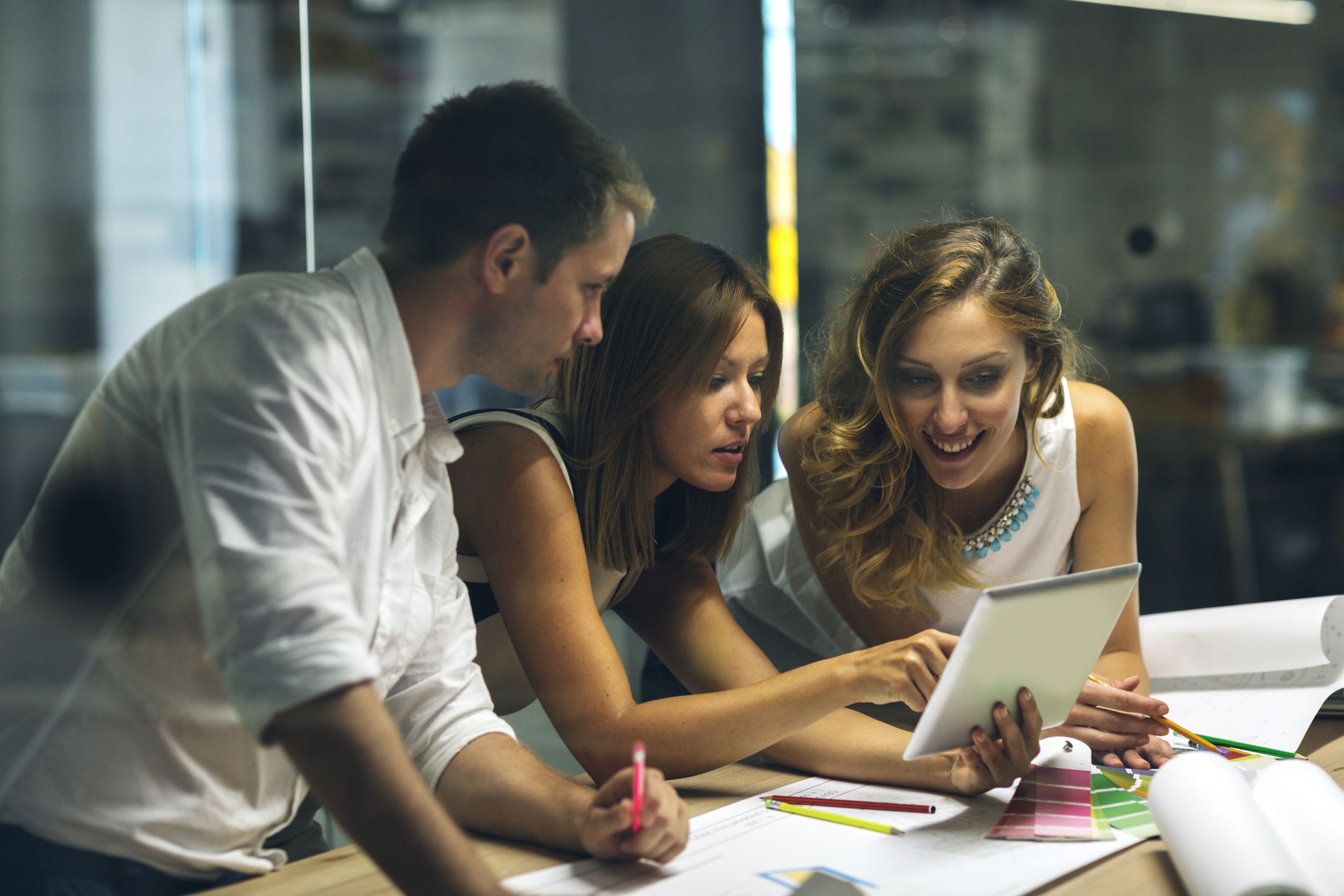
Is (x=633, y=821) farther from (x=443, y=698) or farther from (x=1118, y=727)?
(x=1118, y=727)

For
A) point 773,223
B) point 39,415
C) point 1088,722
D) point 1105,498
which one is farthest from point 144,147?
point 773,223

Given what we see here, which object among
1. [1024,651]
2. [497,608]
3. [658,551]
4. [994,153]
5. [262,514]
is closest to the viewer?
[262,514]

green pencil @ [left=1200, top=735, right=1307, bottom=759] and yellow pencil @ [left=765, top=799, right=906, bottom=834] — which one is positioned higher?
yellow pencil @ [left=765, top=799, right=906, bottom=834]

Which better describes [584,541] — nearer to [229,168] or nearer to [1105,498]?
[229,168]

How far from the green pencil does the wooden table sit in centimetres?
8

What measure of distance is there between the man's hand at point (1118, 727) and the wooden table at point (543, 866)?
0.15m

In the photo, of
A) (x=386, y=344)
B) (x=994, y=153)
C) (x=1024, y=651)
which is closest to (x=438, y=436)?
(x=386, y=344)

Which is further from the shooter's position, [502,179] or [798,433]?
[798,433]

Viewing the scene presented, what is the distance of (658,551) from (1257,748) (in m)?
0.61

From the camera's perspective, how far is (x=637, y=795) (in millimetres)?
837

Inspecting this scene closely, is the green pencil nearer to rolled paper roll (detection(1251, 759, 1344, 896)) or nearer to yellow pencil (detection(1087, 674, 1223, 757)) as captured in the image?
yellow pencil (detection(1087, 674, 1223, 757))

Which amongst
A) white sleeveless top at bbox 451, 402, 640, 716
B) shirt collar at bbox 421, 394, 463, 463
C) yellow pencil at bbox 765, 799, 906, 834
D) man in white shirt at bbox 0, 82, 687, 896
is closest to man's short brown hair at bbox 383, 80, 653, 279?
man in white shirt at bbox 0, 82, 687, 896

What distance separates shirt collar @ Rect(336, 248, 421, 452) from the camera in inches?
32.0

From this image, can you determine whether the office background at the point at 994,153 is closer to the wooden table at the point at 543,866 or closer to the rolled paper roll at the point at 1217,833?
the wooden table at the point at 543,866
